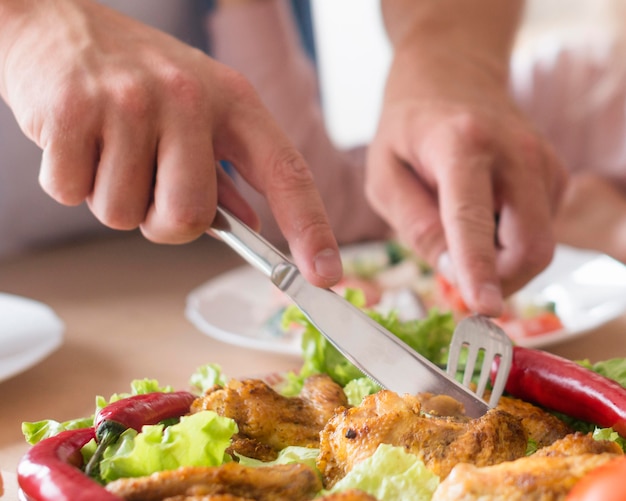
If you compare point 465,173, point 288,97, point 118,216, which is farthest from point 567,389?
point 288,97

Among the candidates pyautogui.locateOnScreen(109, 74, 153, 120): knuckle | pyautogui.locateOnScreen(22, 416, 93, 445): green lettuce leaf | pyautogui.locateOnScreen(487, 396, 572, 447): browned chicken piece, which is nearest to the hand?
pyautogui.locateOnScreen(487, 396, 572, 447): browned chicken piece

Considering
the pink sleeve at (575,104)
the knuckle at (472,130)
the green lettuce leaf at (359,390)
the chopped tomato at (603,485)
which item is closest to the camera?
the chopped tomato at (603,485)

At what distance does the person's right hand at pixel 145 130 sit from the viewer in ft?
4.21

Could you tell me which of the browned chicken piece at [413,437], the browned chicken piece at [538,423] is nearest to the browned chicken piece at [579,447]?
the browned chicken piece at [413,437]

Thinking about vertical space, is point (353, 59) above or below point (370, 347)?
below

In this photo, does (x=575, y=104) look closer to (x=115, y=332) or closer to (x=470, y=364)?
(x=115, y=332)

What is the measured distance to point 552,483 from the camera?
87 cm

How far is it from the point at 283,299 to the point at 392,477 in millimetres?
1509

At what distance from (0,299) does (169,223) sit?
110cm

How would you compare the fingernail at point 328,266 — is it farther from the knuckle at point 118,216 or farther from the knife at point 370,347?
the knuckle at point 118,216

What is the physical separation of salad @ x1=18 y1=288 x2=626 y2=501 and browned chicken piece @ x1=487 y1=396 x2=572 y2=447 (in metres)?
0.03

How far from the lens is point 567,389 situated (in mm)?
1301

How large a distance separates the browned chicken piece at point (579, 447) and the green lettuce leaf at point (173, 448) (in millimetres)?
378

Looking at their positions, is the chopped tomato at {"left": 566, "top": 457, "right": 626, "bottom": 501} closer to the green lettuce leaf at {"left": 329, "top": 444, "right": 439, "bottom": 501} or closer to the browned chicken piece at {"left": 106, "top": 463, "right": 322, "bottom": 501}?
the green lettuce leaf at {"left": 329, "top": 444, "right": 439, "bottom": 501}
